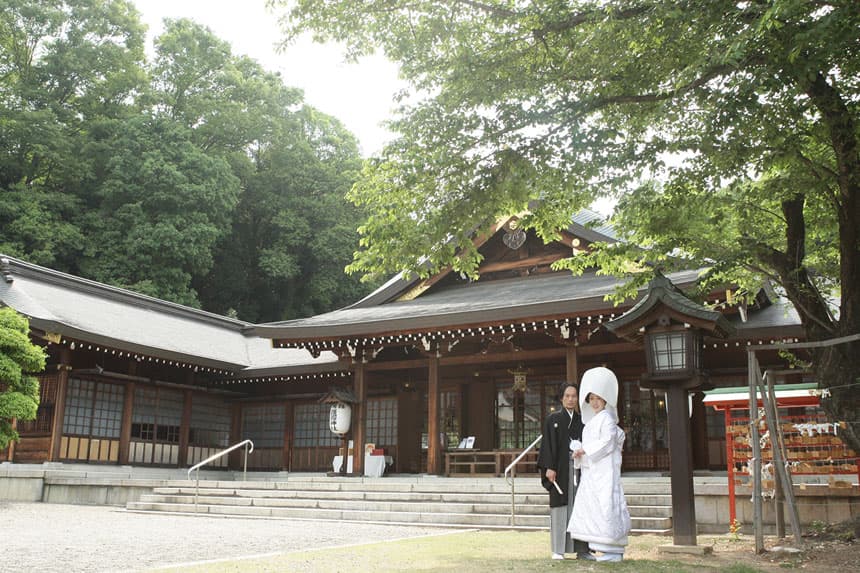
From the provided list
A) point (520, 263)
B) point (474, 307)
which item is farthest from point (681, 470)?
point (520, 263)

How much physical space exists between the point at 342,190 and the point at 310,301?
18.7 ft

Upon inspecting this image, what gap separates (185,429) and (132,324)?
2999 millimetres

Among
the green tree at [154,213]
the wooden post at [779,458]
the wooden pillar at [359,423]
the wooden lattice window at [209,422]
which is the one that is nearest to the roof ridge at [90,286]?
the wooden lattice window at [209,422]

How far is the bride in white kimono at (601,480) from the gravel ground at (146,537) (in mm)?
2894

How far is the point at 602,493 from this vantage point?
640cm

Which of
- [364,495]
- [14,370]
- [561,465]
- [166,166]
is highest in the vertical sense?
[166,166]

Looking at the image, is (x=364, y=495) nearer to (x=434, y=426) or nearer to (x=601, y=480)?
(x=434, y=426)

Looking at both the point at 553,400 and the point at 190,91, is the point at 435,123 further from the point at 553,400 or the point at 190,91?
the point at 190,91

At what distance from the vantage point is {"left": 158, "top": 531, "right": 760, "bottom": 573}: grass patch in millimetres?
5926

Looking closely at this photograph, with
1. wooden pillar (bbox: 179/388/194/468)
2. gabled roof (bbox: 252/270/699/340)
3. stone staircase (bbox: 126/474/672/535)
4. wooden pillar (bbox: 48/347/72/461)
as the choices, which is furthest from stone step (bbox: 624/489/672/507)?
wooden pillar (bbox: 179/388/194/468)

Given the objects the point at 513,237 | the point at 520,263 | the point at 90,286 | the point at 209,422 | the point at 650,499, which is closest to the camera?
the point at 650,499

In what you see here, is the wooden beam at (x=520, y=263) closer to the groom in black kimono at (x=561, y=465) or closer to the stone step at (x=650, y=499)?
the stone step at (x=650, y=499)

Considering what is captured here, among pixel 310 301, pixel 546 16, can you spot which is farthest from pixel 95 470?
pixel 310 301

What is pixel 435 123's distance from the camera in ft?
27.1
